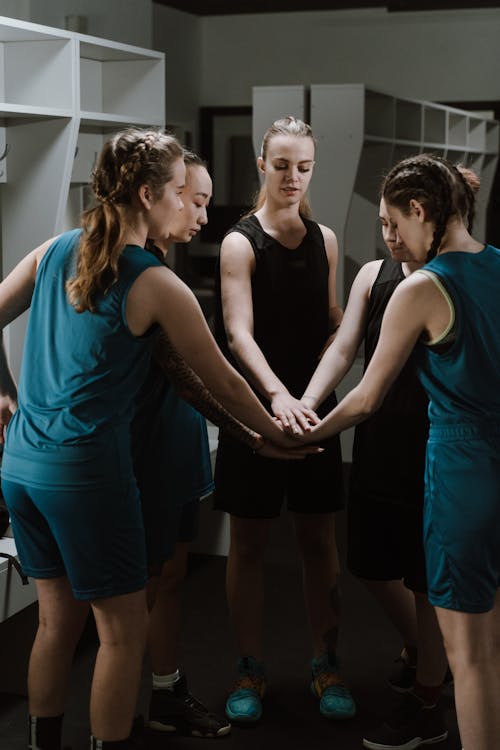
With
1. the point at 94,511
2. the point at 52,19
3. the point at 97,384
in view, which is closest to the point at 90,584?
the point at 94,511

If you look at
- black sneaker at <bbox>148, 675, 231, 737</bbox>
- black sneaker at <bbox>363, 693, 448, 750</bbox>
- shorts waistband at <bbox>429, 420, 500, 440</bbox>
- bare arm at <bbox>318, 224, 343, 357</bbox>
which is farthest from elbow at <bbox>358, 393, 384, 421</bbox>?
black sneaker at <bbox>148, 675, 231, 737</bbox>

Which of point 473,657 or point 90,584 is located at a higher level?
point 90,584

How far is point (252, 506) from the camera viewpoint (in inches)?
118

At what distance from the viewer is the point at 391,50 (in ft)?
34.3

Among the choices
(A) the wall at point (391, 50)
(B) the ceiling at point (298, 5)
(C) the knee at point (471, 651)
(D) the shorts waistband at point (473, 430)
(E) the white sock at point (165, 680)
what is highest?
(B) the ceiling at point (298, 5)

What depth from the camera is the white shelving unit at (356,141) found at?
577 cm

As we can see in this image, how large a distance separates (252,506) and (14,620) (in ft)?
4.34

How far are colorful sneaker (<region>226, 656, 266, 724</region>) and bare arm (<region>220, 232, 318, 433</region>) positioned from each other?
32.8 inches

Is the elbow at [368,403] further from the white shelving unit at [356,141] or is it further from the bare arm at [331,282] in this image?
the white shelving unit at [356,141]

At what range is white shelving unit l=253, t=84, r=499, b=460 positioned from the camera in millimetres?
5773

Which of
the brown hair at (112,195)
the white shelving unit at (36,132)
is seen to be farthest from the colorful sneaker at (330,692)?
the white shelving unit at (36,132)

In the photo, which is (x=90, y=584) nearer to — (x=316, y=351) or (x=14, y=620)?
(x=316, y=351)

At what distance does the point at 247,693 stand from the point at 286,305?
1.18 m

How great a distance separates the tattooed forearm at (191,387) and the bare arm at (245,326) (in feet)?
0.93
